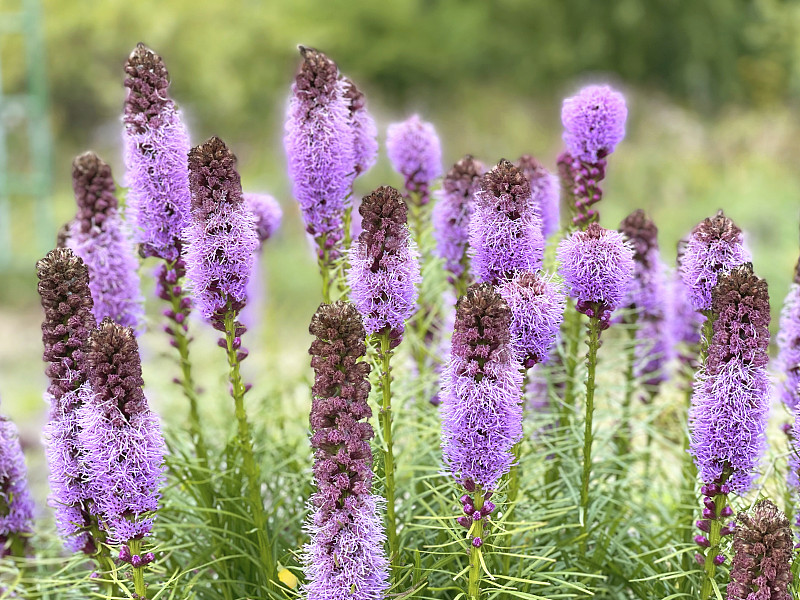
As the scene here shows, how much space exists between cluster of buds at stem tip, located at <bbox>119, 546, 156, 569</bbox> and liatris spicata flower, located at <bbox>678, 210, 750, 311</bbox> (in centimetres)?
185

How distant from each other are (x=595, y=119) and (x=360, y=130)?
0.84m

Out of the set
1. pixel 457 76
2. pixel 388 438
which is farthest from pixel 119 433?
pixel 457 76

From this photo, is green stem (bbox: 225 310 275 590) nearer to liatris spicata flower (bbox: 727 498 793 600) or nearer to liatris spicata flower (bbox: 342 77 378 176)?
liatris spicata flower (bbox: 342 77 378 176)

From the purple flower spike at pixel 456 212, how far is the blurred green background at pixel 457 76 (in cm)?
1073

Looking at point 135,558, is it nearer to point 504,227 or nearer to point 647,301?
point 504,227

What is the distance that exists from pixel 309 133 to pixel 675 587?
2018 millimetres

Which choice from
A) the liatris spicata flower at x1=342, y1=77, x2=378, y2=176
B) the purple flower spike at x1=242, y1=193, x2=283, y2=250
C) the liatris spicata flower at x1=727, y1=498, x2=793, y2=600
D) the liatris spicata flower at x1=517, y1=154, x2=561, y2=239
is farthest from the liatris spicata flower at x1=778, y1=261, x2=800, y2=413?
the purple flower spike at x1=242, y1=193, x2=283, y2=250

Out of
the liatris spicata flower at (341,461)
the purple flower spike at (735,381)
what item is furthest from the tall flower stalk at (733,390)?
the liatris spicata flower at (341,461)

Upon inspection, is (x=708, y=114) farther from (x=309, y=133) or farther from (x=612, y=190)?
(x=309, y=133)

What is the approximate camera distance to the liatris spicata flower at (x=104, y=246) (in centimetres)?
348

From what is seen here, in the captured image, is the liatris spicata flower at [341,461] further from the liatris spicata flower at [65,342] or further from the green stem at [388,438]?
the liatris spicata flower at [65,342]

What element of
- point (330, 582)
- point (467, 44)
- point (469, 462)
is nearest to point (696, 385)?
point (469, 462)

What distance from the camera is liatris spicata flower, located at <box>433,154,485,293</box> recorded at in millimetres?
3492

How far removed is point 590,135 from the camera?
3369mm
